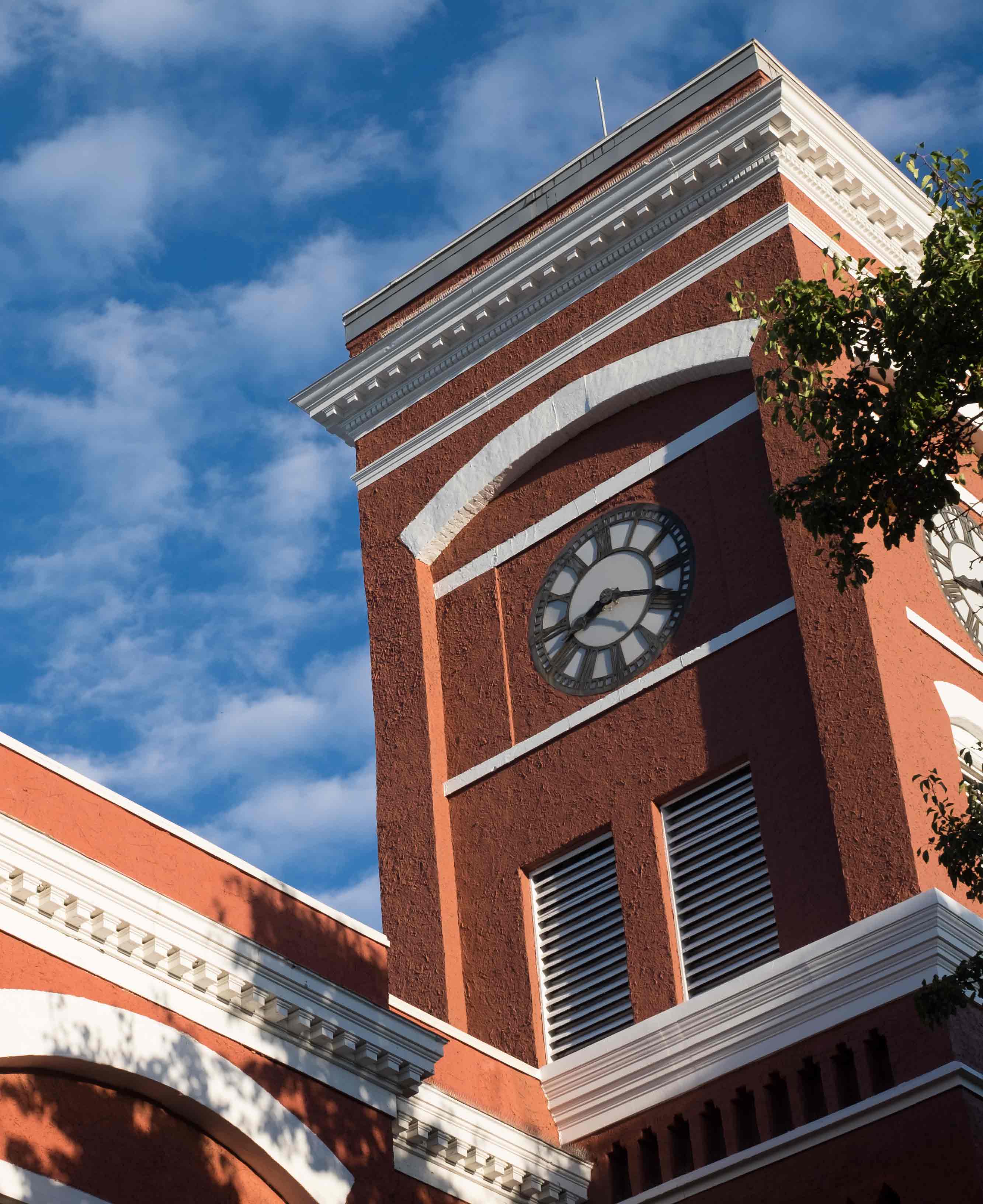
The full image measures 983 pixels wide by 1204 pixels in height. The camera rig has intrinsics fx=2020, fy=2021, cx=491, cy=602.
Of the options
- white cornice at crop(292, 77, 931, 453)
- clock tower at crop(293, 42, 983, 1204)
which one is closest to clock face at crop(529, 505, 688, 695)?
clock tower at crop(293, 42, 983, 1204)

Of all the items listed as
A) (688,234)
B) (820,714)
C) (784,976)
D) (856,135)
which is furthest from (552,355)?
(784,976)

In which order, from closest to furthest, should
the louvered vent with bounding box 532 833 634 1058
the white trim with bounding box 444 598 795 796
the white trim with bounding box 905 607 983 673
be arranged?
the louvered vent with bounding box 532 833 634 1058
the white trim with bounding box 905 607 983 673
the white trim with bounding box 444 598 795 796

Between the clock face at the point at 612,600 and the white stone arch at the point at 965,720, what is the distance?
6.21 feet

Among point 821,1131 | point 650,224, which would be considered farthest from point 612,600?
point 821,1131

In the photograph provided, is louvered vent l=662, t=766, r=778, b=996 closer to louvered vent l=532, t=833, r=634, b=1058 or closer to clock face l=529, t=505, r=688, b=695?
louvered vent l=532, t=833, r=634, b=1058

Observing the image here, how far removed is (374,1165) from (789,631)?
6.90 metres

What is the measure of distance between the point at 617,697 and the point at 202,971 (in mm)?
6983

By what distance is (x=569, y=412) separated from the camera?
73.9 feet

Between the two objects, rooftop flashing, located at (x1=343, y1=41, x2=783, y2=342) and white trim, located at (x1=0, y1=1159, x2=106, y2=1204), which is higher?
rooftop flashing, located at (x1=343, y1=41, x2=783, y2=342)

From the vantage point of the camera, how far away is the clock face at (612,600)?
20938 millimetres

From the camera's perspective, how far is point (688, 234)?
22484mm

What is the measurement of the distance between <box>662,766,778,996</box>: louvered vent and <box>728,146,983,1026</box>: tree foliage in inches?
180

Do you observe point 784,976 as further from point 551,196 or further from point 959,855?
point 551,196

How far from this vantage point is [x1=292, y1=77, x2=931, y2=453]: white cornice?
72.4 ft
